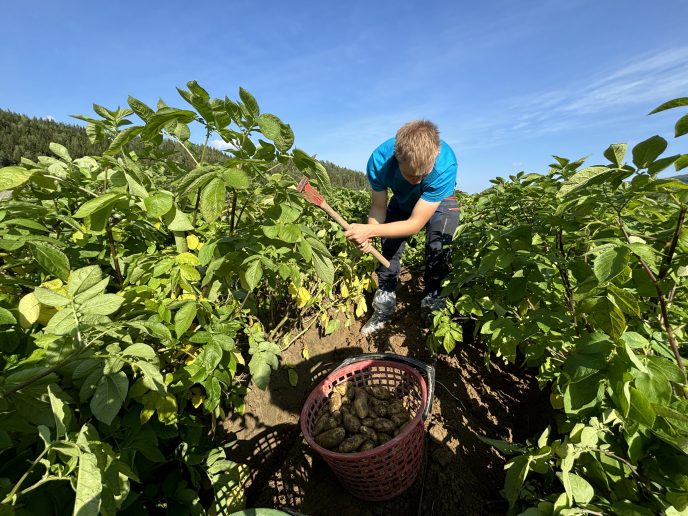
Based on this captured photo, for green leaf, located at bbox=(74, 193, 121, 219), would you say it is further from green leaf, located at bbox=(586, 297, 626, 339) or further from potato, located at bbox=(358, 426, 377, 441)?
potato, located at bbox=(358, 426, 377, 441)

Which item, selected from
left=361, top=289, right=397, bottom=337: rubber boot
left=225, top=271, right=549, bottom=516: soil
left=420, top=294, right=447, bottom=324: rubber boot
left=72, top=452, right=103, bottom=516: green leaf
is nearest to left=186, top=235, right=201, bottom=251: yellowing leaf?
left=72, top=452, right=103, bottom=516: green leaf

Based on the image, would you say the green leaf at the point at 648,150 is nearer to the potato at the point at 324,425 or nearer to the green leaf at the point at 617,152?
the green leaf at the point at 617,152

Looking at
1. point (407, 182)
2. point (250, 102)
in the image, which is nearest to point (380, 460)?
point (250, 102)

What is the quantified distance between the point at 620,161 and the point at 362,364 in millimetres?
1806

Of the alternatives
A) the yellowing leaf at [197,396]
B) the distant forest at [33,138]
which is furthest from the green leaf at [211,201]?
the distant forest at [33,138]

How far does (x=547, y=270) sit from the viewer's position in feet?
4.54

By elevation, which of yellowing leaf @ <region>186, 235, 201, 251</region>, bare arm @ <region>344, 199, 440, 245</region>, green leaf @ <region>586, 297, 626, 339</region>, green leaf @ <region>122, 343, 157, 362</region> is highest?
bare arm @ <region>344, 199, 440, 245</region>

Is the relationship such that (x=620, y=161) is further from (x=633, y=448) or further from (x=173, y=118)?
(x=173, y=118)

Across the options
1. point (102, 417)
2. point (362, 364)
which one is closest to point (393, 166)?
point (362, 364)

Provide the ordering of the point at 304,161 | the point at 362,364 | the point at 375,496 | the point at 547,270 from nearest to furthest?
the point at 304,161 < the point at 547,270 < the point at 375,496 < the point at 362,364

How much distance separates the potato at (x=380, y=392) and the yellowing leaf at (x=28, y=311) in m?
1.83

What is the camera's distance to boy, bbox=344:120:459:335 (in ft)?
8.05

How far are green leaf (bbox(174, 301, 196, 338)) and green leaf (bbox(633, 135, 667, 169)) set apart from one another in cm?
144

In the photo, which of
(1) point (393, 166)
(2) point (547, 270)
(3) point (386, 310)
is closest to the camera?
(2) point (547, 270)
